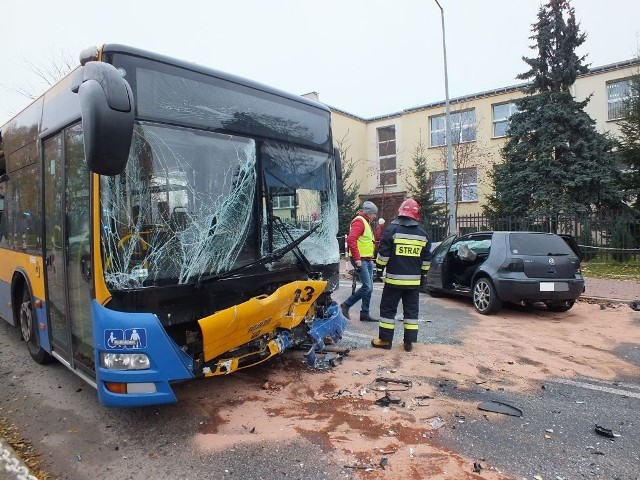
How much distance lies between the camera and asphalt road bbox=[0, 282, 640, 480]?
3.13 m

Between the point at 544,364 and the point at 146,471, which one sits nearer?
the point at 146,471

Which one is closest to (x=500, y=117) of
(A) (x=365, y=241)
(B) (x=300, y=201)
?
(A) (x=365, y=241)

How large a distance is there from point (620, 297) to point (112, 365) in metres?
9.71

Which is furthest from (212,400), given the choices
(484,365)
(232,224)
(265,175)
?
(484,365)

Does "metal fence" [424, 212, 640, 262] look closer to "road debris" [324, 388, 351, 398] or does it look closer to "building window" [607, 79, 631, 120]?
"building window" [607, 79, 631, 120]

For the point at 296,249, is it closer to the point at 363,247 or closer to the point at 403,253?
the point at 403,253

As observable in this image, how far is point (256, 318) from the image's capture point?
12.4 ft

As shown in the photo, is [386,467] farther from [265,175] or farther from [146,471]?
[265,175]

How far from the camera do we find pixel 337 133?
89.4 feet

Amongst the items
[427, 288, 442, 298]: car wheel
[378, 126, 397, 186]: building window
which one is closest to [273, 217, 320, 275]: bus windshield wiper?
[427, 288, 442, 298]: car wheel

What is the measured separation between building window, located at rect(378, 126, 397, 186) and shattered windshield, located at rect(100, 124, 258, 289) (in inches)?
970

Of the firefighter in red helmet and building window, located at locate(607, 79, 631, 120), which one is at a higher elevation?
building window, located at locate(607, 79, 631, 120)

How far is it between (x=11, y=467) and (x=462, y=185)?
22.1 meters

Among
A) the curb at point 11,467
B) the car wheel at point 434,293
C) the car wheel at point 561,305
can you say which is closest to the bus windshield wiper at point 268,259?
the curb at point 11,467
